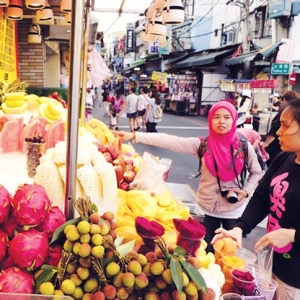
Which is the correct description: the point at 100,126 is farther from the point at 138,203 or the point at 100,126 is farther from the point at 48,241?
the point at 48,241

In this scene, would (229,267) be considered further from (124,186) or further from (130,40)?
(130,40)

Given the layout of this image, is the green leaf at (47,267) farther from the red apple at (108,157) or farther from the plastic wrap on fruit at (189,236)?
the red apple at (108,157)

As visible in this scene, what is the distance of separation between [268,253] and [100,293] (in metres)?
1.27

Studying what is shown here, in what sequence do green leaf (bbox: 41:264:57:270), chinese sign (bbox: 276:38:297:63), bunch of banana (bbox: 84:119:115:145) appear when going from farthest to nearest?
chinese sign (bbox: 276:38:297:63) < bunch of banana (bbox: 84:119:115:145) < green leaf (bbox: 41:264:57:270)

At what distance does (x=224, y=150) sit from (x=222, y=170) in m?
0.17

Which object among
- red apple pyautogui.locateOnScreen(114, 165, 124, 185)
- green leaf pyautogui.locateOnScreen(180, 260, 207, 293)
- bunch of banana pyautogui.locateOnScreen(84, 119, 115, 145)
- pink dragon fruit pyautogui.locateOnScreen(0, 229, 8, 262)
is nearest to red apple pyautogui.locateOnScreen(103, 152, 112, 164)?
red apple pyautogui.locateOnScreen(114, 165, 124, 185)

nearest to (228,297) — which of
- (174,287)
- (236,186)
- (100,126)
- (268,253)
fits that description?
(174,287)

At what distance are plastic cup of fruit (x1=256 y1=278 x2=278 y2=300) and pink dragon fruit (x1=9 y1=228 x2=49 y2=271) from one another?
97 cm

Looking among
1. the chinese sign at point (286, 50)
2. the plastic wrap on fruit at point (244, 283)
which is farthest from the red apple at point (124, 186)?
the chinese sign at point (286, 50)

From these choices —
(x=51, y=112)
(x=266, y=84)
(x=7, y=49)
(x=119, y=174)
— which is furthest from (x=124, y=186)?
(x=266, y=84)

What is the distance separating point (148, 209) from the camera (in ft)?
7.20

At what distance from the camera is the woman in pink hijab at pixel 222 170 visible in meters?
3.00

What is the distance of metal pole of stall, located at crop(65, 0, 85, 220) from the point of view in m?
1.16

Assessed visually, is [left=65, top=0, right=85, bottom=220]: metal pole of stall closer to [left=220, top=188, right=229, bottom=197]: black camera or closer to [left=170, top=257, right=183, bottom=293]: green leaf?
[left=170, top=257, right=183, bottom=293]: green leaf
